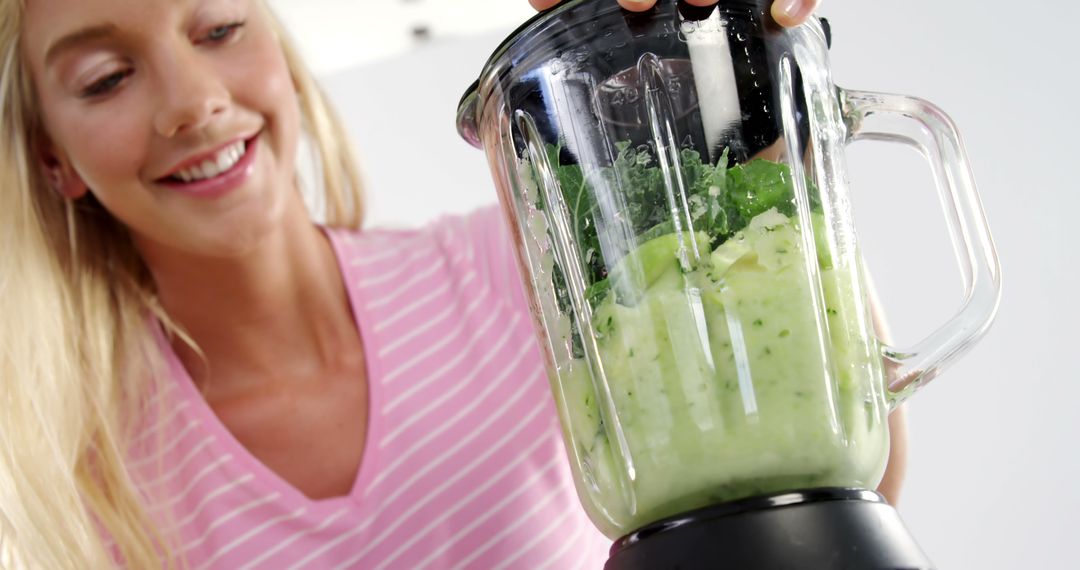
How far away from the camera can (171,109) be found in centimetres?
85

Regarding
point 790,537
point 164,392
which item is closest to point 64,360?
point 164,392

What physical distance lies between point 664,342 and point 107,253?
31.5 inches

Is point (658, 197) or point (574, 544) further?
point (574, 544)

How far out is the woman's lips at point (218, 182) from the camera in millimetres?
883

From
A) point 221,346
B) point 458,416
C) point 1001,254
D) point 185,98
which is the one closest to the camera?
point 185,98

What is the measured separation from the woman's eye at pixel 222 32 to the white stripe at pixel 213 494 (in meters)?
0.40

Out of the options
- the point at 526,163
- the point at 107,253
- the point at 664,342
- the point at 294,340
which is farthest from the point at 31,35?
the point at 664,342

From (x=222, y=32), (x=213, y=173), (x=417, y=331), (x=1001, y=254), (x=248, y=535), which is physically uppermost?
(x=222, y=32)

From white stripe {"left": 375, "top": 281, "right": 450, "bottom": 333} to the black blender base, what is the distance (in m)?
0.61

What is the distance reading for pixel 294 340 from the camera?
1.06 metres

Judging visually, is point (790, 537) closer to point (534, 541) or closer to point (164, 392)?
point (534, 541)

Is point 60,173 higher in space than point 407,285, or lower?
higher

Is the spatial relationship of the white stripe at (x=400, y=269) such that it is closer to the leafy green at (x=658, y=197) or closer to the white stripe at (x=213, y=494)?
the white stripe at (x=213, y=494)

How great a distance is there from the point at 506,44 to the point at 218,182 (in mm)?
458
